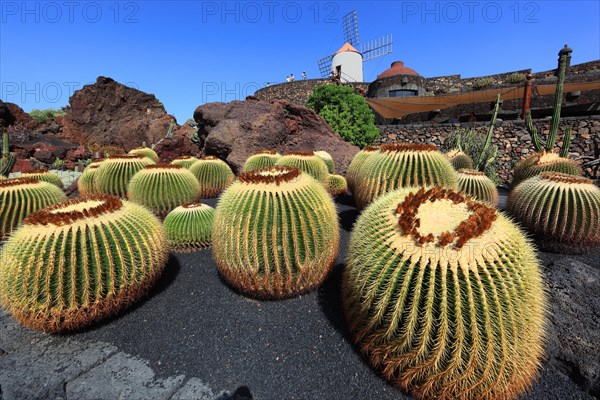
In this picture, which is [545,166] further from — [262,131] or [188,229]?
[262,131]

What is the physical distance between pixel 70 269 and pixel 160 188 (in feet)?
9.61

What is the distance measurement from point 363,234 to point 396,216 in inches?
13.0

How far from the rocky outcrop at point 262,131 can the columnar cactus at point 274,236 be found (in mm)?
6877

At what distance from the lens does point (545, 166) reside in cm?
672

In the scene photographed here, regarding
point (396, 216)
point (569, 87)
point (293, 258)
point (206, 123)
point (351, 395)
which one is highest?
point (569, 87)

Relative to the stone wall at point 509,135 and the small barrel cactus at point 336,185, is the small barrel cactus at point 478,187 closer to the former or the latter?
the small barrel cactus at point 336,185

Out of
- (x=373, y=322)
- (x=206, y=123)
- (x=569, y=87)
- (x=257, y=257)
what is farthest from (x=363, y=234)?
(x=569, y=87)

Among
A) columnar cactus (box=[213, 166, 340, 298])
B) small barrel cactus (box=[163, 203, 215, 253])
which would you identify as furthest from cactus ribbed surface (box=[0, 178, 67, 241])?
columnar cactus (box=[213, 166, 340, 298])

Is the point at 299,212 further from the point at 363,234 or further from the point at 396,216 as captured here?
the point at 396,216

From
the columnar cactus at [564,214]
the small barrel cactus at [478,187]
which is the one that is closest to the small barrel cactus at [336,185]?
the small barrel cactus at [478,187]

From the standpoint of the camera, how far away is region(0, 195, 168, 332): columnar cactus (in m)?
2.62

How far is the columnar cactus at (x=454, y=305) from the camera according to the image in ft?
6.07

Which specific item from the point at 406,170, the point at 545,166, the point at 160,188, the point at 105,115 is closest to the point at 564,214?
the point at 406,170

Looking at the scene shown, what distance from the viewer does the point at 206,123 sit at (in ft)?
39.6
